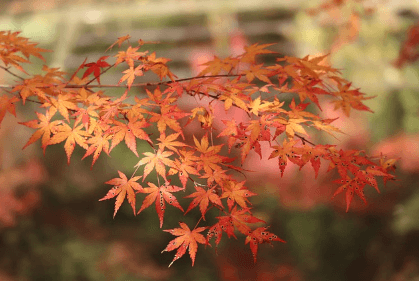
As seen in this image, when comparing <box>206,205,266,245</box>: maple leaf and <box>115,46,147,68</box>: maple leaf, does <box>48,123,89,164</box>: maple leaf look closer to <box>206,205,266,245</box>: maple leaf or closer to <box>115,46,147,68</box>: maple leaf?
<box>115,46,147,68</box>: maple leaf

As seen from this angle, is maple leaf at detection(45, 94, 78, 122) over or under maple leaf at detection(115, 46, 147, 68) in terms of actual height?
under

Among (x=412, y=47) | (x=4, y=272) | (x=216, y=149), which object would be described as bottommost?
(x=4, y=272)

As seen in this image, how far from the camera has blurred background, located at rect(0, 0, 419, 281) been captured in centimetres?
507

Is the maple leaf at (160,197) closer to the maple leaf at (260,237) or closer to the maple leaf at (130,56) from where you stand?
the maple leaf at (260,237)

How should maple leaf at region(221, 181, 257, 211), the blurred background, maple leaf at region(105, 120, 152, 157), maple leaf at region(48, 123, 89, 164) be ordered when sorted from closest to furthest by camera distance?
maple leaf at region(105, 120, 152, 157)
maple leaf at region(48, 123, 89, 164)
maple leaf at region(221, 181, 257, 211)
the blurred background

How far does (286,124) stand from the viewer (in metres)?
1.96

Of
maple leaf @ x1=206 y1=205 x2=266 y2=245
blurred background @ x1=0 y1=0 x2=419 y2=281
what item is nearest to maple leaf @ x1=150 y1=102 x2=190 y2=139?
maple leaf @ x1=206 y1=205 x2=266 y2=245

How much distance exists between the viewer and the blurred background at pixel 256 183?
5066mm

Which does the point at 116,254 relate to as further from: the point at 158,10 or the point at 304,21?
the point at 304,21

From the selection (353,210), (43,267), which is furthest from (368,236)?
(43,267)

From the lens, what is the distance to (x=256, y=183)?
523 centimetres

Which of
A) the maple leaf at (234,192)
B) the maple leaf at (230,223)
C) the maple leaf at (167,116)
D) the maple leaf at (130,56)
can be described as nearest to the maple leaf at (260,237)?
the maple leaf at (230,223)

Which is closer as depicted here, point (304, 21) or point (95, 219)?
point (95, 219)

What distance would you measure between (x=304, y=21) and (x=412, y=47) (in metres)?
1.65
